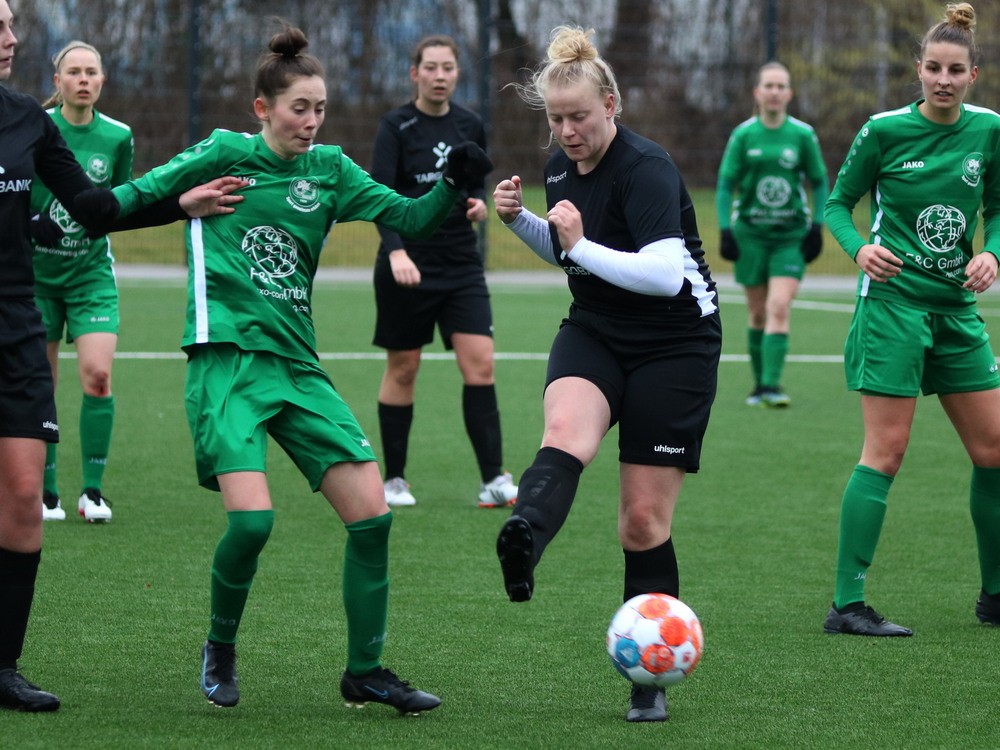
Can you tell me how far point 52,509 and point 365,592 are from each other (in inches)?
129

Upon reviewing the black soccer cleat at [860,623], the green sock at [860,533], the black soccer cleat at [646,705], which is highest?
the green sock at [860,533]

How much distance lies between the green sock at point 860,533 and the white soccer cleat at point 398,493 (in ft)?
9.13

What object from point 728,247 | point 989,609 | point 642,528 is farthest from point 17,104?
point 728,247

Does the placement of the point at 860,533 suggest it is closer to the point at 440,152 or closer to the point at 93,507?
the point at 440,152

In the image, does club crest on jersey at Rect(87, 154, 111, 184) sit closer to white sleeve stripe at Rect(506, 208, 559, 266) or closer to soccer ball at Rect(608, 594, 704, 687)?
white sleeve stripe at Rect(506, 208, 559, 266)

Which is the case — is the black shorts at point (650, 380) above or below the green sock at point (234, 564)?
above

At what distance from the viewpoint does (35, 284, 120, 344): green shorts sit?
704cm

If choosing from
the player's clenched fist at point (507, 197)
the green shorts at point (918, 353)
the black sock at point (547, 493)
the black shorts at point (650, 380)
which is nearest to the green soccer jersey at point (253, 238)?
the player's clenched fist at point (507, 197)

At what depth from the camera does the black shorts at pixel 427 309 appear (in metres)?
7.70

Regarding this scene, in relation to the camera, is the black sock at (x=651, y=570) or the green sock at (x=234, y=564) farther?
the black sock at (x=651, y=570)

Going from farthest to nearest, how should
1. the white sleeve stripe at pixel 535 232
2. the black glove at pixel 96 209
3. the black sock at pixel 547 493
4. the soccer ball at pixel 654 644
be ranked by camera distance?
the white sleeve stripe at pixel 535 232 → the black glove at pixel 96 209 → the soccer ball at pixel 654 644 → the black sock at pixel 547 493

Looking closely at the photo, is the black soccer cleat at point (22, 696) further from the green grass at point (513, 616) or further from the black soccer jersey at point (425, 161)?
the black soccer jersey at point (425, 161)

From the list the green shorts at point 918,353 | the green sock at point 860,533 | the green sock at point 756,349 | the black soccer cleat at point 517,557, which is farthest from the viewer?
the green sock at point 756,349

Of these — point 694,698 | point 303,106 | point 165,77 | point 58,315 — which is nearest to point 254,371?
point 303,106
